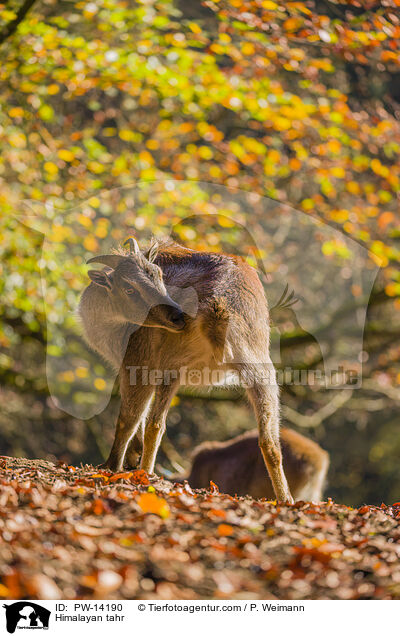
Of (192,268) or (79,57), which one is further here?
(79,57)

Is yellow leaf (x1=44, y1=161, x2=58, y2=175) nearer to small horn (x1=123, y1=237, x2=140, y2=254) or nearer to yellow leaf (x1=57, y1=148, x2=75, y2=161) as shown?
yellow leaf (x1=57, y1=148, x2=75, y2=161)

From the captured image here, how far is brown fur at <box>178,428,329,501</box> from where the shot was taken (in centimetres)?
688

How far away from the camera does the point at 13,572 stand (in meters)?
2.83

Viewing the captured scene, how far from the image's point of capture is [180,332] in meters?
4.95

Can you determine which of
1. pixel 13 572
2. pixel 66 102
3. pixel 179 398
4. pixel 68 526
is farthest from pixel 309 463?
pixel 66 102

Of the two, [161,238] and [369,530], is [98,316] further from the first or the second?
[369,530]

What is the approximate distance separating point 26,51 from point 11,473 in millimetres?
6735
